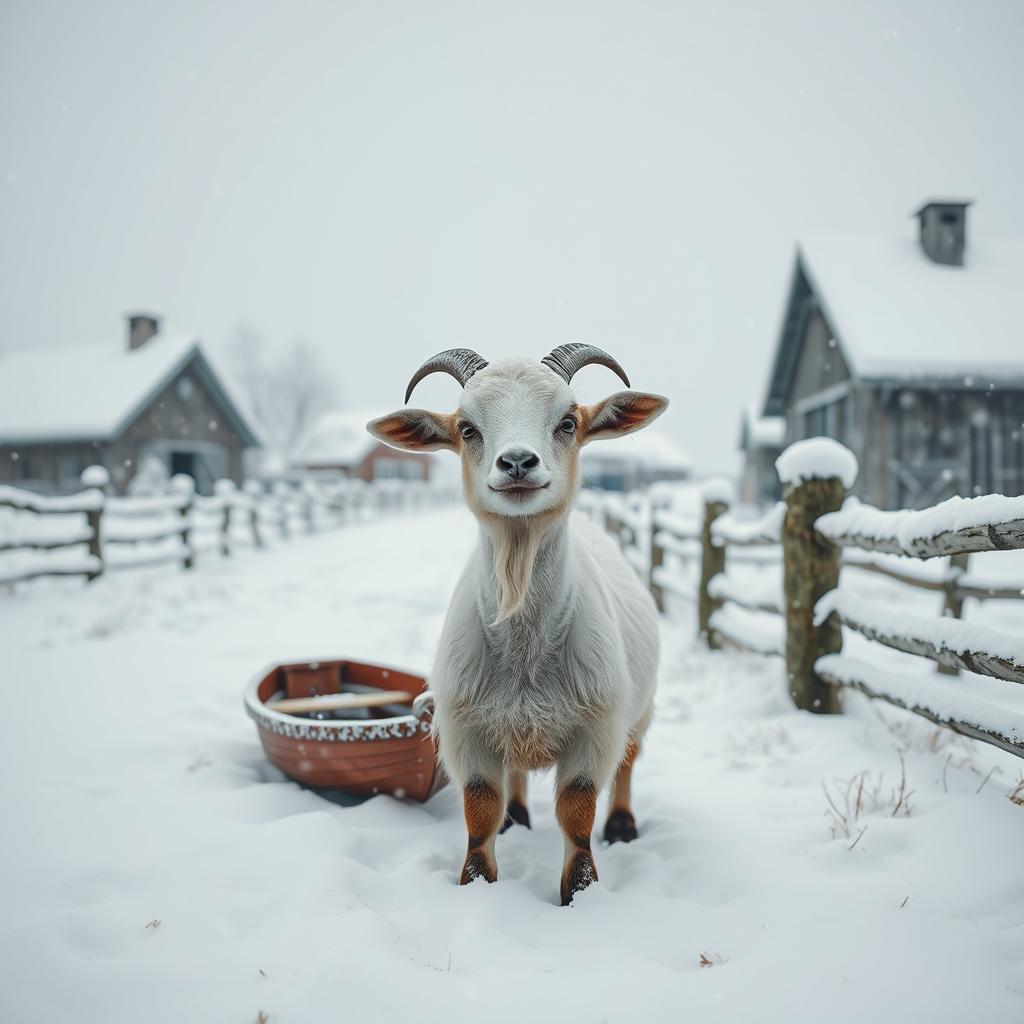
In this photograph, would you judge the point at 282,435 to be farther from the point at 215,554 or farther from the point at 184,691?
the point at 184,691

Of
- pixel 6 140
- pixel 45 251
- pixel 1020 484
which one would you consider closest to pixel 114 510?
pixel 6 140

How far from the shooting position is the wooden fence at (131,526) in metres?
8.35

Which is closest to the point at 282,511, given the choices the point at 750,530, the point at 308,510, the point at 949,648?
the point at 308,510

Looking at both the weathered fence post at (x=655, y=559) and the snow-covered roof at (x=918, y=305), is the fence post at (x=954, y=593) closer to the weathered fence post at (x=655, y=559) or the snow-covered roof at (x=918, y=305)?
the weathered fence post at (x=655, y=559)

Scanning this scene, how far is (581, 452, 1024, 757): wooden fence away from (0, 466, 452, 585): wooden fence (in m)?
7.74

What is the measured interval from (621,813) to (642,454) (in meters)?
39.9

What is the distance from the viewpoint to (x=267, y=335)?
51.4 m

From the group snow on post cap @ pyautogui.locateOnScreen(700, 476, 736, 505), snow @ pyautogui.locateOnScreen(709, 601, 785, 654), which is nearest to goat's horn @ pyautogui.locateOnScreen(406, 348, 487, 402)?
snow @ pyautogui.locateOnScreen(709, 601, 785, 654)

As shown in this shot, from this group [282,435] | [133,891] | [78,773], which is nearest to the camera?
[133,891]

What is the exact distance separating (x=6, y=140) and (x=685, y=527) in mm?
21324

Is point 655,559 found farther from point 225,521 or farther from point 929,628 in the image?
point 225,521

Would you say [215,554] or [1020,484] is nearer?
[1020,484]

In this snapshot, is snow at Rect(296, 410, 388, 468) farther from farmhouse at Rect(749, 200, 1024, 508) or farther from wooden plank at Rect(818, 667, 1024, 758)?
wooden plank at Rect(818, 667, 1024, 758)

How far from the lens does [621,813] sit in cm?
295
